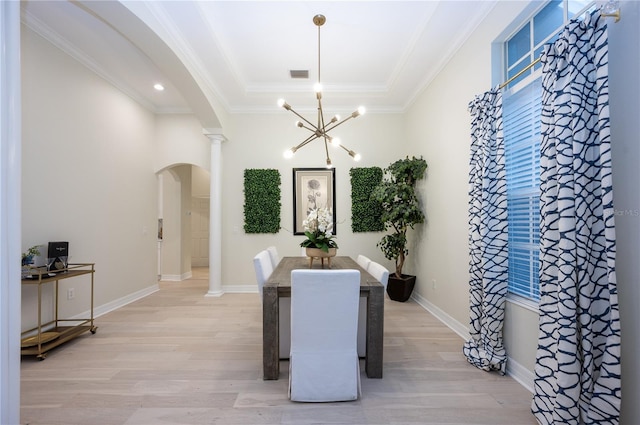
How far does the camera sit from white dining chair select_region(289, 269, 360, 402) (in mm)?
1906

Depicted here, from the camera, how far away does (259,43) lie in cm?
326

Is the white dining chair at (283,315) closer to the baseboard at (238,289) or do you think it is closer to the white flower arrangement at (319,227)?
the white flower arrangement at (319,227)

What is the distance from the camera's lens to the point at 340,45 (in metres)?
3.29

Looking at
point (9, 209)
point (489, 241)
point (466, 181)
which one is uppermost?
point (466, 181)

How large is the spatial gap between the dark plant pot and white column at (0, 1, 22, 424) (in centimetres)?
389

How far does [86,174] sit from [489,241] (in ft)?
14.4

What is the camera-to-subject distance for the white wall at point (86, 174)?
2887 mm

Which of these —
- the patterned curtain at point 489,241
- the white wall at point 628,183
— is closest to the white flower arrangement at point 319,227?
the patterned curtain at point 489,241

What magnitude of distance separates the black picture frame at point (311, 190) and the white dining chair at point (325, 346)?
2.92 meters

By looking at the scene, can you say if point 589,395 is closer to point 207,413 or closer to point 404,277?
point 207,413

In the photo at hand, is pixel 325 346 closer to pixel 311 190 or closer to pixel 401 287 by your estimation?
pixel 401 287

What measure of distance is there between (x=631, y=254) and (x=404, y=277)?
2972 millimetres

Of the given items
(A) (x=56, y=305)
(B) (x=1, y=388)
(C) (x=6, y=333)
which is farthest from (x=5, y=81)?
(A) (x=56, y=305)


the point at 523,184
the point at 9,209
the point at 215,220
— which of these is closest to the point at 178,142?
the point at 215,220
